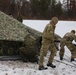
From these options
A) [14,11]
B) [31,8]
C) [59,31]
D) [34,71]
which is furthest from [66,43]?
[31,8]

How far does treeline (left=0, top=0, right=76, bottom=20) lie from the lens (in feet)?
133

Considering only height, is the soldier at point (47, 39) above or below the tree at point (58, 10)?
below

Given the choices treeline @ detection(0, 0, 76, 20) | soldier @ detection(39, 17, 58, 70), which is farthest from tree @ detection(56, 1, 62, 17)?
soldier @ detection(39, 17, 58, 70)

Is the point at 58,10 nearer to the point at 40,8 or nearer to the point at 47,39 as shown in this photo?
the point at 40,8

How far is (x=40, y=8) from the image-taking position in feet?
144

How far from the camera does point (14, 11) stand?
4062cm

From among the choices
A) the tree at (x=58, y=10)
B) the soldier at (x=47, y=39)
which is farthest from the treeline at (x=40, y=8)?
the soldier at (x=47, y=39)

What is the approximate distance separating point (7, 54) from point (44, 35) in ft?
6.44

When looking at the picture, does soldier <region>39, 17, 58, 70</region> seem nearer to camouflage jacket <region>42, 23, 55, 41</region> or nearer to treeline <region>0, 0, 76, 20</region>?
camouflage jacket <region>42, 23, 55, 41</region>

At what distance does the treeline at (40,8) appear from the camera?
4050cm

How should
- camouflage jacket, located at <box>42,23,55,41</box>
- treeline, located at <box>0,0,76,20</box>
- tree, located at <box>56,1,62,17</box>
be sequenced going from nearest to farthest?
camouflage jacket, located at <box>42,23,55,41</box> → treeline, located at <box>0,0,76,20</box> → tree, located at <box>56,1,62,17</box>

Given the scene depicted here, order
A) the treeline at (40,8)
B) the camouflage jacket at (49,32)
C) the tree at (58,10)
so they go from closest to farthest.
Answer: the camouflage jacket at (49,32), the treeline at (40,8), the tree at (58,10)

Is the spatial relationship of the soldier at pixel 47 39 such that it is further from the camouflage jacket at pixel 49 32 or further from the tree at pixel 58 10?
the tree at pixel 58 10

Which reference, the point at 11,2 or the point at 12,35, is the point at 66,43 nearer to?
the point at 12,35
